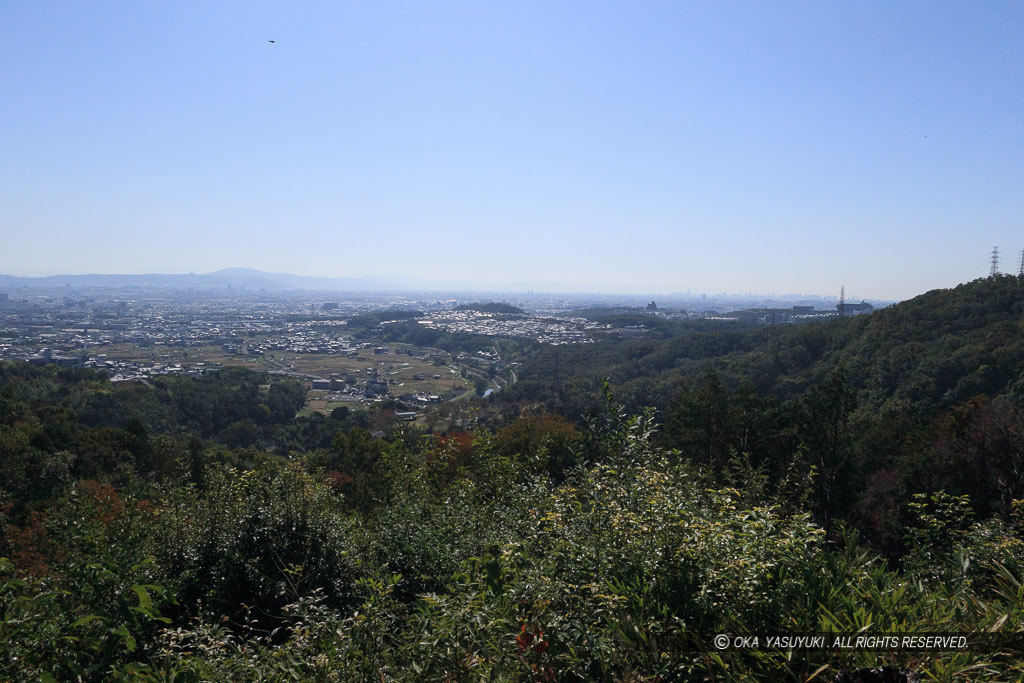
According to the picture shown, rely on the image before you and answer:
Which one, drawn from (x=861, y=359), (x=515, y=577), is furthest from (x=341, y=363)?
(x=515, y=577)

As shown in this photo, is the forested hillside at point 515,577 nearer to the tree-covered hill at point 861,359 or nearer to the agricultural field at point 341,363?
the tree-covered hill at point 861,359

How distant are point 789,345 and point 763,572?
161 feet

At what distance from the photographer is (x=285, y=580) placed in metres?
4.73

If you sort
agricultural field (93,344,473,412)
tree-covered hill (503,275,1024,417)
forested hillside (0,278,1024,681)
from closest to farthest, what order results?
forested hillside (0,278,1024,681) → tree-covered hill (503,275,1024,417) → agricultural field (93,344,473,412)

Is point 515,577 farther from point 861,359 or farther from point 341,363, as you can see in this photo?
point 341,363

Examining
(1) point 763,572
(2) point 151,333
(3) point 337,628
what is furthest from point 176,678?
(2) point 151,333

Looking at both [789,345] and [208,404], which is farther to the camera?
[789,345]

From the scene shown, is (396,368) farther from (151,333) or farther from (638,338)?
(151,333)

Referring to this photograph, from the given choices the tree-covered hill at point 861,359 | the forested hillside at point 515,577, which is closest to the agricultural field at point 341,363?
the tree-covered hill at point 861,359

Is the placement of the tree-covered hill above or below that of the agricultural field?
above

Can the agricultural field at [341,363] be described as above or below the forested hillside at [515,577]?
below

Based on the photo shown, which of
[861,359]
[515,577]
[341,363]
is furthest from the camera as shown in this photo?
[341,363]

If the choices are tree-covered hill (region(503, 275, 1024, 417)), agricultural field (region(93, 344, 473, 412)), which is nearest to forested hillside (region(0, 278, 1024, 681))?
tree-covered hill (region(503, 275, 1024, 417))

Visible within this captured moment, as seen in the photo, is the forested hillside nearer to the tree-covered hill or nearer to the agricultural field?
the tree-covered hill
